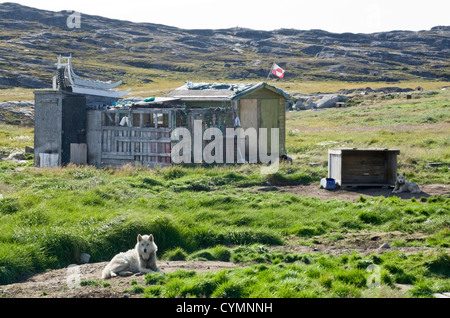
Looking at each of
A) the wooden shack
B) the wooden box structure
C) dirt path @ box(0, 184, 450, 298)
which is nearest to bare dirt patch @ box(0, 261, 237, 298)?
dirt path @ box(0, 184, 450, 298)

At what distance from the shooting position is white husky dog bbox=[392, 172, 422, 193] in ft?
53.1

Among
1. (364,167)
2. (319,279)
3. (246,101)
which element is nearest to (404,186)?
(364,167)

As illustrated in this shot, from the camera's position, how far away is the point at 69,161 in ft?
74.0

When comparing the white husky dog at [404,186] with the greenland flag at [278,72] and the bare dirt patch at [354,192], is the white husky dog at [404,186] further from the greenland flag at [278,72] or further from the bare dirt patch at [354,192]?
the greenland flag at [278,72]

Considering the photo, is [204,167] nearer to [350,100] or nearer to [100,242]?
[100,242]

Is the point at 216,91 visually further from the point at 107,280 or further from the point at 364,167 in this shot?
the point at 107,280

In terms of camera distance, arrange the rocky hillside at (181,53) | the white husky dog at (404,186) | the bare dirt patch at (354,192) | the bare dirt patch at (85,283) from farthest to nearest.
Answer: the rocky hillside at (181,53) → the white husky dog at (404,186) → the bare dirt patch at (354,192) → the bare dirt patch at (85,283)

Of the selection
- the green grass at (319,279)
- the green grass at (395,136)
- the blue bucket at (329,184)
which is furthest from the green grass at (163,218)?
the green grass at (395,136)

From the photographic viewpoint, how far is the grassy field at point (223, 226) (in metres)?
7.76

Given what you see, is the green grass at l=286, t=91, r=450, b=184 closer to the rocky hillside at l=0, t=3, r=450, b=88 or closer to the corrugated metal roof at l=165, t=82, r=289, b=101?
the corrugated metal roof at l=165, t=82, r=289, b=101

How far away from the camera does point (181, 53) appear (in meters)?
157

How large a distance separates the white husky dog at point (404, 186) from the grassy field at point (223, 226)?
5.17ft

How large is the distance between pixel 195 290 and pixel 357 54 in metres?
168

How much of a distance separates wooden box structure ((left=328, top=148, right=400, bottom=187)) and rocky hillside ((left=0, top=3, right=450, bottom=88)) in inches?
3259
